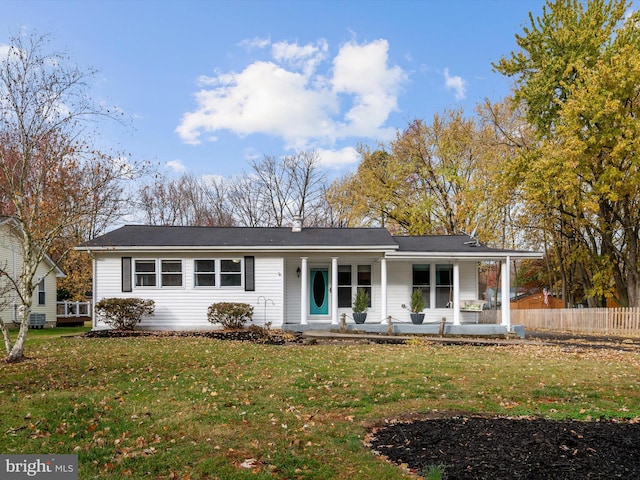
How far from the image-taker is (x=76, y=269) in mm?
26766

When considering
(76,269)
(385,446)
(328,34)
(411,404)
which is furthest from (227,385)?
(76,269)

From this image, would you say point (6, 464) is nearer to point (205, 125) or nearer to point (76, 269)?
point (205, 125)

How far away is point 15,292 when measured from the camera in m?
20.7

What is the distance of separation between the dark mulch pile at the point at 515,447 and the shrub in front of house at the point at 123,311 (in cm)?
1309

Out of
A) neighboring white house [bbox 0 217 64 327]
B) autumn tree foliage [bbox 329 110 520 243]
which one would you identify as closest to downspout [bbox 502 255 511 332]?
autumn tree foliage [bbox 329 110 520 243]

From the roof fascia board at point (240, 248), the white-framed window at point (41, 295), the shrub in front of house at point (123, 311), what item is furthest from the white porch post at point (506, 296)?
the white-framed window at point (41, 295)

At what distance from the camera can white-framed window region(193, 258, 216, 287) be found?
1770cm

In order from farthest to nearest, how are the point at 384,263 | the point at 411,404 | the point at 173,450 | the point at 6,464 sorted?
the point at 384,263 → the point at 411,404 → the point at 173,450 → the point at 6,464

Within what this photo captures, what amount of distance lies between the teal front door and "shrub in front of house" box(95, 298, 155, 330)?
572cm

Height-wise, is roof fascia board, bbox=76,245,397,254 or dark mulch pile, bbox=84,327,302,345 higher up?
roof fascia board, bbox=76,245,397,254

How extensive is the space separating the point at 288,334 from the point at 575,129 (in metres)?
15.3

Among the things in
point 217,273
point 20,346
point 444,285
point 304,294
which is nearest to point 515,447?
point 20,346

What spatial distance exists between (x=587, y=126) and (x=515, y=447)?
2233 centimetres

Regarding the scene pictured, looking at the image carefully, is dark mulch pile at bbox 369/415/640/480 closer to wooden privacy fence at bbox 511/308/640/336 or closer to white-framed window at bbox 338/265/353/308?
white-framed window at bbox 338/265/353/308
